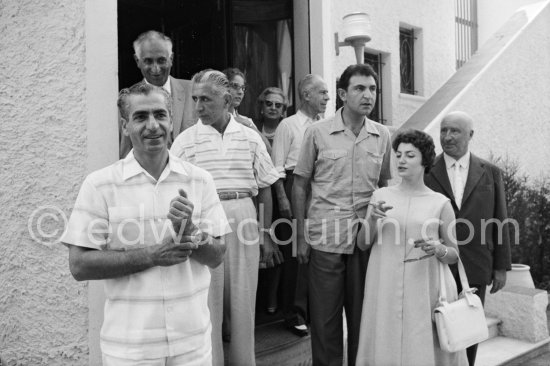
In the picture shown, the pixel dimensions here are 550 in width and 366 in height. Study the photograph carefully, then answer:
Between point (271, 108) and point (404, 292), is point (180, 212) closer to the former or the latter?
point (404, 292)

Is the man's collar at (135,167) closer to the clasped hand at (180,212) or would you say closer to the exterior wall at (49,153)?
the clasped hand at (180,212)

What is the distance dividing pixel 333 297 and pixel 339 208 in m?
0.57

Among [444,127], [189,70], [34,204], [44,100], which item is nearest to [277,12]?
[189,70]

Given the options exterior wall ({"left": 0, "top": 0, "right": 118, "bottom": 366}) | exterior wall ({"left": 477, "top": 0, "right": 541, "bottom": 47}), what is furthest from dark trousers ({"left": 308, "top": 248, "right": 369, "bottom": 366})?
exterior wall ({"left": 477, "top": 0, "right": 541, "bottom": 47})

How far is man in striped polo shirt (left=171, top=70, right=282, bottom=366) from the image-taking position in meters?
3.34

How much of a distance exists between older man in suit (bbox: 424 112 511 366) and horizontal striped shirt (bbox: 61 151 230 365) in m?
2.33

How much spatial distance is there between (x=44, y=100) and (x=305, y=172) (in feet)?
5.54

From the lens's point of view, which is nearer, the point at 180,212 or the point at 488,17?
the point at 180,212

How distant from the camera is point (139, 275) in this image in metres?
2.05

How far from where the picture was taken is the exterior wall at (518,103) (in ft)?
26.7

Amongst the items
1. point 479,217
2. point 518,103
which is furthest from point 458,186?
point 518,103

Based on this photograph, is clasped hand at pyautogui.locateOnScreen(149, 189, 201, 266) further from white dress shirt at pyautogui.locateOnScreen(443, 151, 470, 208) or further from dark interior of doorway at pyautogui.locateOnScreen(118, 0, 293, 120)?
dark interior of doorway at pyautogui.locateOnScreen(118, 0, 293, 120)

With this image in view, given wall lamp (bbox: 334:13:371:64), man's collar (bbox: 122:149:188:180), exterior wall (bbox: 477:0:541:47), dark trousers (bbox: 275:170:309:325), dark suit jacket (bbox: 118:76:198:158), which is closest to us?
man's collar (bbox: 122:149:188:180)

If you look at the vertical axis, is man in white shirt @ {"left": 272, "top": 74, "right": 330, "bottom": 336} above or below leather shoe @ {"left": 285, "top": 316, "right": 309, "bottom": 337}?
above
